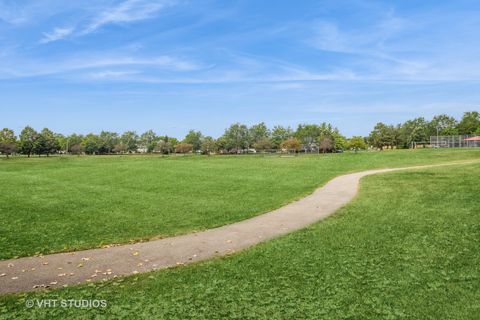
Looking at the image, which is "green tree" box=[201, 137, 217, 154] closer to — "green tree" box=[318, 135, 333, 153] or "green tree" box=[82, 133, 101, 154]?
"green tree" box=[318, 135, 333, 153]

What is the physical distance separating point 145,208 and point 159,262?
23.1 ft

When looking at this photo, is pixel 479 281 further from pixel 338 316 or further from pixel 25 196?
pixel 25 196

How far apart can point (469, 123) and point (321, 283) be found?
4639 inches

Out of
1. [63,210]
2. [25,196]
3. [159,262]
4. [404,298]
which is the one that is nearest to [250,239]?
[159,262]

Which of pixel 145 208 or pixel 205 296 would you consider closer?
pixel 205 296

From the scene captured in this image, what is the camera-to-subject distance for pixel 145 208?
14.2 metres

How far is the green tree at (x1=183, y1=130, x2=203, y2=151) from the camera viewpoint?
138 meters

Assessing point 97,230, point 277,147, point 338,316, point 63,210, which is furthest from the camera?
point 277,147

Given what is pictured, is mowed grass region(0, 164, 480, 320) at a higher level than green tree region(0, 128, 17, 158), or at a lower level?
lower

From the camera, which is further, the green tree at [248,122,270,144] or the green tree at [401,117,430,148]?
the green tree at [248,122,270,144]

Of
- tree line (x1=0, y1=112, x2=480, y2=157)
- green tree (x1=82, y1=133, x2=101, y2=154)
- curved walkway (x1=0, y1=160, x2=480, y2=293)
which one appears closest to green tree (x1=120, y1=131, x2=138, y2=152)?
tree line (x1=0, y1=112, x2=480, y2=157)

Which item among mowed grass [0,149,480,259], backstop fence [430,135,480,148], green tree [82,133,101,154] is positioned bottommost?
mowed grass [0,149,480,259]

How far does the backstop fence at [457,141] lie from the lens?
7511 cm

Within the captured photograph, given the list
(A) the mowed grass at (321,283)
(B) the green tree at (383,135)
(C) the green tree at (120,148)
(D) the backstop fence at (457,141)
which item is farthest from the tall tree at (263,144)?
(A) the mowed grass at (321,283)
